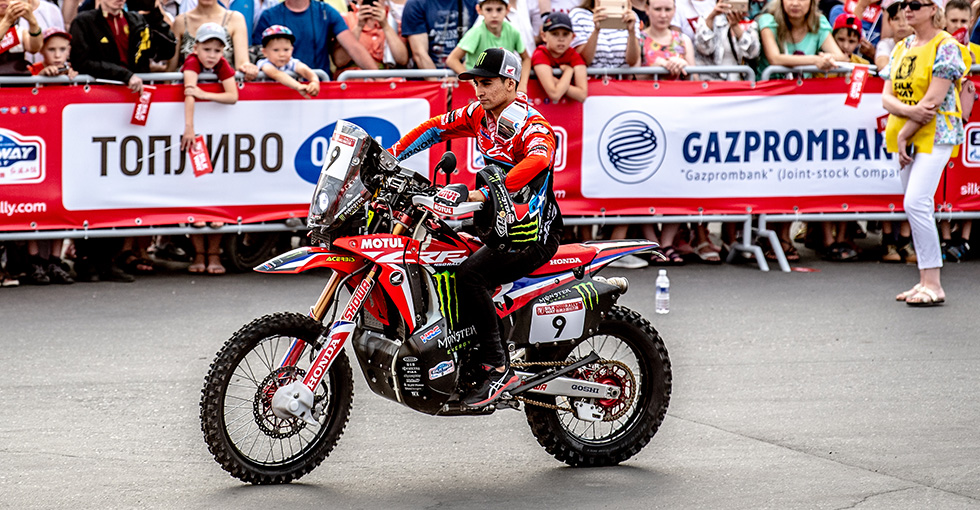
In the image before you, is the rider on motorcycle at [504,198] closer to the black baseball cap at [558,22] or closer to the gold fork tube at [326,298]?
the gold fork tube at [326,298]

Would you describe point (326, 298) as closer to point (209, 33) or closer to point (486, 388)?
point (486, 388)

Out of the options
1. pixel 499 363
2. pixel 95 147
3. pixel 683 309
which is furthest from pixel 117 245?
pixel 499 363

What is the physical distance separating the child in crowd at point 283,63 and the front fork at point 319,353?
561cm

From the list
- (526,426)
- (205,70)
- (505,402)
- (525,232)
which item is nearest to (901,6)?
(205,70)

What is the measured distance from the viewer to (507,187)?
19.4 ft

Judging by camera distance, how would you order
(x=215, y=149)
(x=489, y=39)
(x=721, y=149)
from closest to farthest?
(x=215, y=149)
(x=489, y=39)
(x=721, y=149)

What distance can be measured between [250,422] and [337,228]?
93 centimetres

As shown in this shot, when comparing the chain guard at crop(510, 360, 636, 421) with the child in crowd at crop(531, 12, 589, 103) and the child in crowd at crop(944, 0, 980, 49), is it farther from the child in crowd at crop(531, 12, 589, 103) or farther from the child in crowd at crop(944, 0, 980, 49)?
the child in crowd at crop(944, 0, 980, 49)

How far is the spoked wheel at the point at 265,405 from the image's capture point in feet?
18.4

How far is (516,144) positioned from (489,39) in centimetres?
555

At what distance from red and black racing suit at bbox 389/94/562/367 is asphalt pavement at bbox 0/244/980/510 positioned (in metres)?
0.75

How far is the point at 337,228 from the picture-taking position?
569 cm

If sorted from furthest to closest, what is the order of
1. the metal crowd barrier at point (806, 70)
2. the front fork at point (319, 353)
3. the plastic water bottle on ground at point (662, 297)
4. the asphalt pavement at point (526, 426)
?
the metal crowd barrier at point (806, 70) < the plastic water bottle on ground at point (662, 297) < the asphalt pavement at point (526, 426) < the front fork at point (319, 353)

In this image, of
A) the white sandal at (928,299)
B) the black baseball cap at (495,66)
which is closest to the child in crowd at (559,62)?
the white sandal at (928,299)
